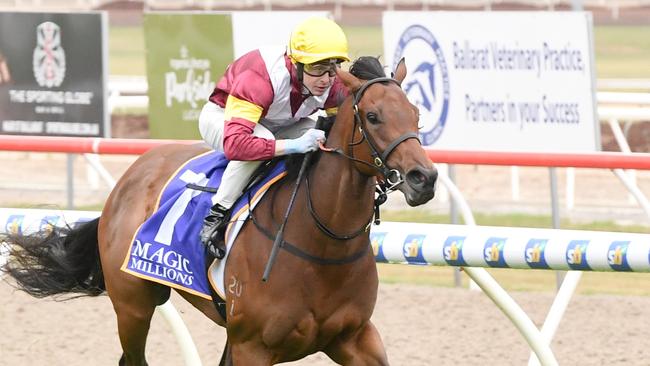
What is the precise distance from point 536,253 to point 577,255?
0.14 m

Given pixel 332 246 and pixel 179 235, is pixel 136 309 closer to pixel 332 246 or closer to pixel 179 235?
pixel 179 235

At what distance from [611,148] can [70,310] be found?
7.92 meters

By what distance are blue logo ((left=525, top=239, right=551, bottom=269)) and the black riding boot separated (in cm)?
94

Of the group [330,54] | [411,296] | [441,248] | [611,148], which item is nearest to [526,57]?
[411,296]

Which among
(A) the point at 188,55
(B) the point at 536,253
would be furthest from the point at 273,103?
(A) the point at 188,55

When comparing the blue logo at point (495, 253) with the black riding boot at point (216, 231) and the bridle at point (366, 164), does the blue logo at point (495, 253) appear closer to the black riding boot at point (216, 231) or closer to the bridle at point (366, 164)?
the bridle at point (366, 164)

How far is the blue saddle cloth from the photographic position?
457cm

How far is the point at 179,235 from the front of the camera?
4.63 meters

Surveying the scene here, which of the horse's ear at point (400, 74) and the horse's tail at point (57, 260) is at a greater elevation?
the horse's ear at point (400, 74)

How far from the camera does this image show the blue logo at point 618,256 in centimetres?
427

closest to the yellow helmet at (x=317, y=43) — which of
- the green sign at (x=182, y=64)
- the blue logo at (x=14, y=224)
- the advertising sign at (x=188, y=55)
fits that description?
the blue logo at (x=14, y=224)

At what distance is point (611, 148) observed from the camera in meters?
14.0

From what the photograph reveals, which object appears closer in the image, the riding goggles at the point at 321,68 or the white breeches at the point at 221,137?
the riding goggles at the point at 321,68

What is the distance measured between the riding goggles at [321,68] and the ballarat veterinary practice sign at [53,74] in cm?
475
